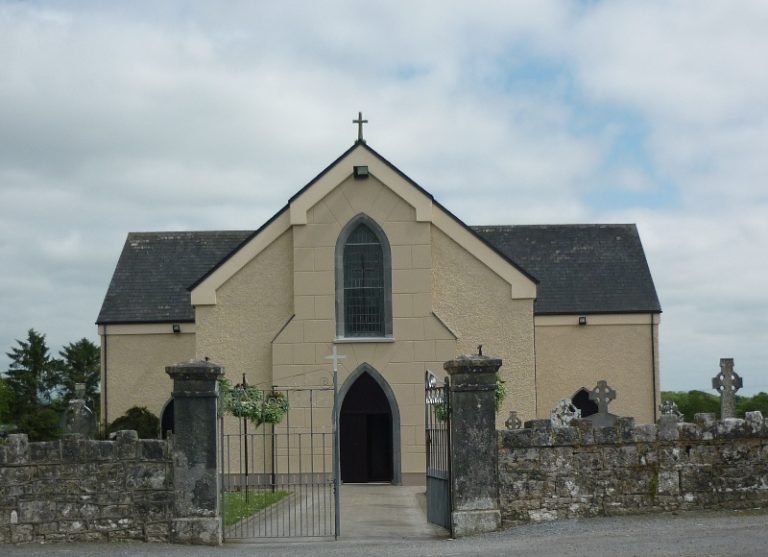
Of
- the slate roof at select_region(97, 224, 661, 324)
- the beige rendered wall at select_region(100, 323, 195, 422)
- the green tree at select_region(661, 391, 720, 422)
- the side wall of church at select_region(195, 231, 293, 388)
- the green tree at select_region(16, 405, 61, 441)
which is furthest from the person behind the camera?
the green tree at select_region(16, 405, 61, 441)

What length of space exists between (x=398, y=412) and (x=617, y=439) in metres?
13.5

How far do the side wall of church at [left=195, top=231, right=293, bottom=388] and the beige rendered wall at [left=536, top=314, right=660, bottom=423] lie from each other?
31.3ft

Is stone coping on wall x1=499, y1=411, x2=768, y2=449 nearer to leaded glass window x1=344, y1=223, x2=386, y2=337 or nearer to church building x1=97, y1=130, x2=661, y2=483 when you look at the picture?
church building x1=97, y1=130, x2=661, y2=483

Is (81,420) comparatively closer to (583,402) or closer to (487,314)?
(487,314)

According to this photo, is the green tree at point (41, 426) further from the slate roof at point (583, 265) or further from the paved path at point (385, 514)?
the paved path at point (385, 514)

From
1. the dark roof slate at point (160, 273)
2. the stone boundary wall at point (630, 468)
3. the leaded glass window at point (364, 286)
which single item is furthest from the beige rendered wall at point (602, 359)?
the stone boundary wall at point (630, 468)

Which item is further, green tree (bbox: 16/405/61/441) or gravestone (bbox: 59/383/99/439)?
green tree (bbox: 16/405/61/441)

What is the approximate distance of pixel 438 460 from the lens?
17.3 m

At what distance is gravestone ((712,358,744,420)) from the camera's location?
2838 cm

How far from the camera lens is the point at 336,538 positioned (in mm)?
16016

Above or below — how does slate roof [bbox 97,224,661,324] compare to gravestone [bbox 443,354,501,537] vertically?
above

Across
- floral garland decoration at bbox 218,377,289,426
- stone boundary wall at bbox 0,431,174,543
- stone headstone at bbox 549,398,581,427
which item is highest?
floral garland decoration at bbox 218,377,289,426

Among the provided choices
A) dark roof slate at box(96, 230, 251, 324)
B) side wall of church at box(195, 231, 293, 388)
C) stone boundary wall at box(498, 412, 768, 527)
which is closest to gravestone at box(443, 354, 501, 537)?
stone boundary wall at box(498, 412, 768, 527)

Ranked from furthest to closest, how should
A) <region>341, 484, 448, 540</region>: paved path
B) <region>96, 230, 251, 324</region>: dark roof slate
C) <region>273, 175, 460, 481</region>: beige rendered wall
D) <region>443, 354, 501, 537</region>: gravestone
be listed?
<region>96, 230, 251, 324</region>: dark roof slate → <region>273, 175, 460, 481</region>: beige rendered wall → <region>341, 484, 448, 540</region>: paved path → <region>443, 354, 501, 537</region>: gravestone
